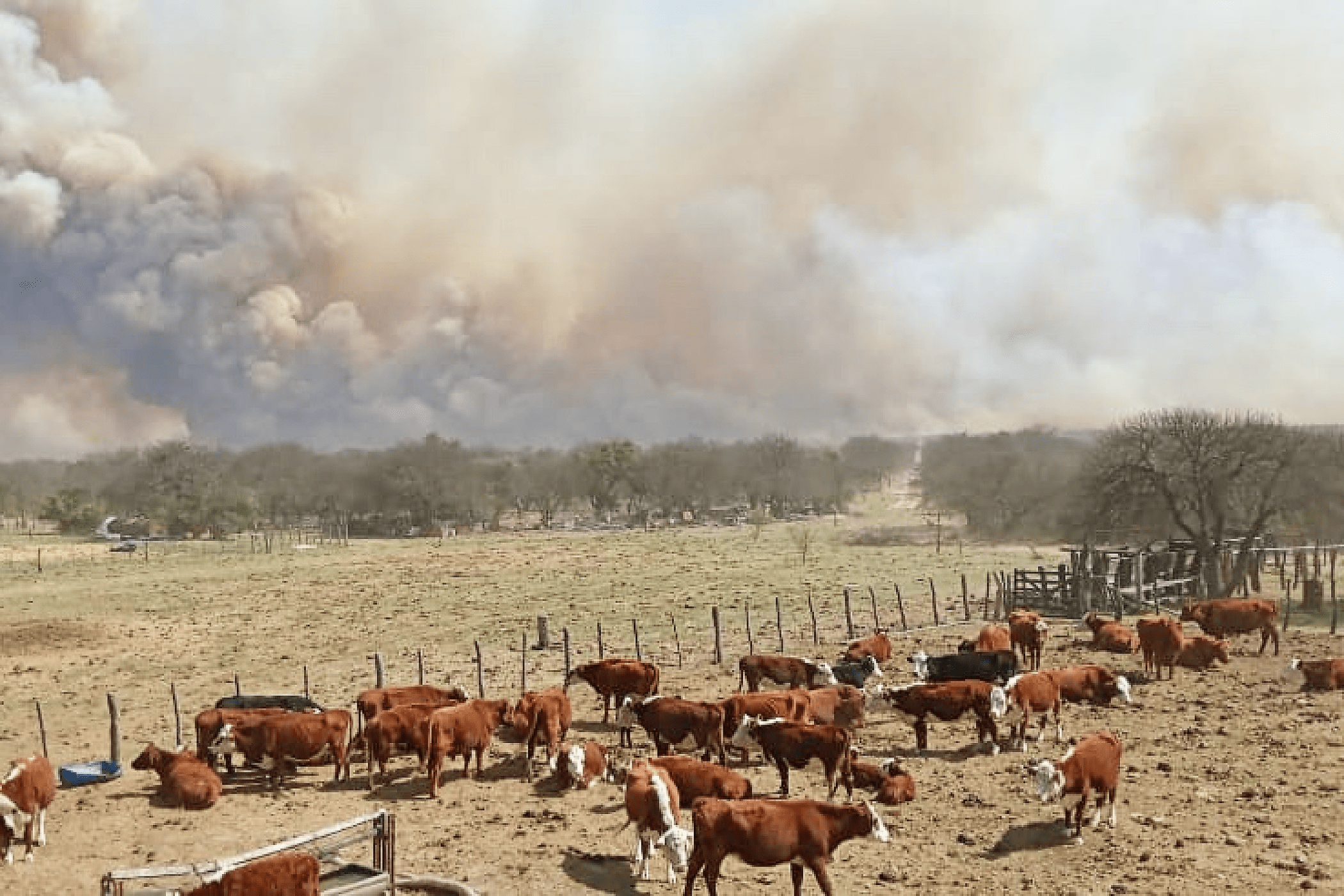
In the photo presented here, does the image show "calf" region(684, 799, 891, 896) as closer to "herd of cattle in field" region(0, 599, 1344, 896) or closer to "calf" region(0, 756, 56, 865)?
"herd of cattle in field" region(0, 599, 1344, 896)

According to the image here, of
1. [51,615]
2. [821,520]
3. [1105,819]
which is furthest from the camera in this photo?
[821,520]

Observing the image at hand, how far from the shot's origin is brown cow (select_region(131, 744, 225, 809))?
49.3 feet

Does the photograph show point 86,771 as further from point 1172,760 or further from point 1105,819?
point 1172,760

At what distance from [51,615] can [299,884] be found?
3596 centimetres

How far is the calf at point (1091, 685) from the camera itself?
1933 centimetres

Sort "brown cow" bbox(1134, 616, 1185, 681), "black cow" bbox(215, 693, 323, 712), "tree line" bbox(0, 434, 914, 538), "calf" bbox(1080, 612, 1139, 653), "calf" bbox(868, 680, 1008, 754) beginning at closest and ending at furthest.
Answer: "calf" bbox(868, 680, 1008, 754) < "black cow" bbox(215, 693, 323, 712) < "brown cow" bbox(1134, 616, 1185, 681) < "calf" bbox(1080, 612, 1139, 653) < "tree line" bbox(0, 434, 914, 538)

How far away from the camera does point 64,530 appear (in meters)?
90.9

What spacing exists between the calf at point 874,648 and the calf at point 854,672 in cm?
256

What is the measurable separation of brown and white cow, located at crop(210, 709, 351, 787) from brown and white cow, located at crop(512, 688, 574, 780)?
10.1 ft

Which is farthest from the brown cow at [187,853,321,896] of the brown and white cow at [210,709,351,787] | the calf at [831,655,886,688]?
the calf at [831,655,886,688]

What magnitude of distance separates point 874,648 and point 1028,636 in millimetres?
4079

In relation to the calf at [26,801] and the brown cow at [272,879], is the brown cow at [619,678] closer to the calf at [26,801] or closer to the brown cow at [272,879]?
the calf at [26,801]

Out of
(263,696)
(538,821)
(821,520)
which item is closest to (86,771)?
(263,696)

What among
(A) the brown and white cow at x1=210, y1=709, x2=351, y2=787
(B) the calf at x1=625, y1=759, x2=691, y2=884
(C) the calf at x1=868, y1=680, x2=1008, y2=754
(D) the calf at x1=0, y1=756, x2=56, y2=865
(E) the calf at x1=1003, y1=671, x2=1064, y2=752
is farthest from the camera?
(E) the calf at x1=1003, y1=671, x2=1064, y2=752
